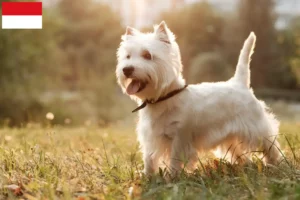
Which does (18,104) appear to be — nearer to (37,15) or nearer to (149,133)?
(37,15)

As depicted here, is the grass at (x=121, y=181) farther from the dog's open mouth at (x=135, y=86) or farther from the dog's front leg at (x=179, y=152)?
the dog's open mouth at (x=135, y=86)

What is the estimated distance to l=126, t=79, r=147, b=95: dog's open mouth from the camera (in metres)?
3.67

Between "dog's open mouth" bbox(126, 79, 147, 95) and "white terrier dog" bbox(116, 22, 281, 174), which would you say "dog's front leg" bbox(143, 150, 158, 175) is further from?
"dog's open mouth" bbox(126, 79, 147, 95)

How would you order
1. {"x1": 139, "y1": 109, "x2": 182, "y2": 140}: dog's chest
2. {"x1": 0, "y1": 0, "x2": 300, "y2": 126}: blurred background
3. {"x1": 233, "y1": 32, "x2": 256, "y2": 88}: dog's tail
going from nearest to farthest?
{"x1": 139, "y1": 109, "x2": 182, "y2": 140}: dog's chest < {"x1": 233, "y1": 32, "x2": 256, "y2": 88}: dog's tail < {"x1": 0, "y1": 0, "x2": 300, "y2": 126}: blurred background

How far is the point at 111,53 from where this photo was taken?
28.0 m


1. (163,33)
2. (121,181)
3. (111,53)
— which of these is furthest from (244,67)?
(111,53)

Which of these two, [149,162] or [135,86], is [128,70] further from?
[149,162]

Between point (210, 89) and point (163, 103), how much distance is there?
0.55 m

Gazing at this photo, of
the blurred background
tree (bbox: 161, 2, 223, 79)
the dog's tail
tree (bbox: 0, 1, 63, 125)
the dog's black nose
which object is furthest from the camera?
tree (bbox: 161, 2, 223, 79)

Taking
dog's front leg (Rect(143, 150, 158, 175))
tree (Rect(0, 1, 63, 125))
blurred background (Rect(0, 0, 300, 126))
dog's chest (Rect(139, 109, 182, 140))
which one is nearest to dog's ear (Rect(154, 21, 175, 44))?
dog's chest (Rect(139, 109, 182, 140))

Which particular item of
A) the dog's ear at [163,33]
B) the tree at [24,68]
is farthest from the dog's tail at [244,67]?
the tree at [24,68]

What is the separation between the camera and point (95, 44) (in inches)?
1141

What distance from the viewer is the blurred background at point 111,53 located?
18.1m

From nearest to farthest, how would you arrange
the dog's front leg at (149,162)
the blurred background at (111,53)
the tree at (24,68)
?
the dog's front leg at (149,162)
the tree at (24,68)
the blurred background at (111,53)
